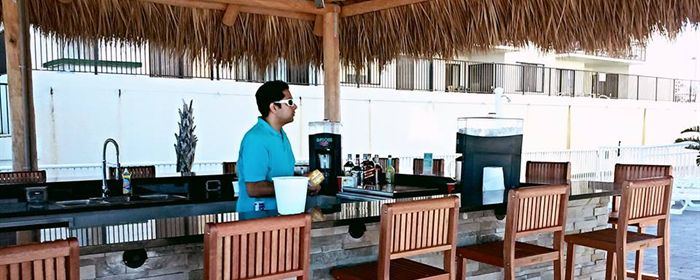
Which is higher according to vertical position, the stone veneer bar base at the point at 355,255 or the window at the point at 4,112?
the window at the point at 4,112

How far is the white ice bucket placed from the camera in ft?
8.73

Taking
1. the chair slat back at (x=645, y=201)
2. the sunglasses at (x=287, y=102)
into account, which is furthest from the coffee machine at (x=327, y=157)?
the chair slat back at (x=645, y=201)

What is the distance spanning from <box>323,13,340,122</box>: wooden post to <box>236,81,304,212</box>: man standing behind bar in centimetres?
343

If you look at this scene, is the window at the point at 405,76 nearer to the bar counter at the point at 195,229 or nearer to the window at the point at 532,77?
the window at the point at 532,77

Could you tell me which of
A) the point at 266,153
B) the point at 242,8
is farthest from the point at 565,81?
the point at 266,153

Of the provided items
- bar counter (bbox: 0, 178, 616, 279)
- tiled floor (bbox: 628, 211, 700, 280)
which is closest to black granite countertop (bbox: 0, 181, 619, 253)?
bar counter (bbox: 0, 178, 616, 279)

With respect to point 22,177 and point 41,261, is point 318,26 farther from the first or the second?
point 41,261

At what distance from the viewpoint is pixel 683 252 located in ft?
21.1

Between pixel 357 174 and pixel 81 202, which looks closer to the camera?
pixel 81 202

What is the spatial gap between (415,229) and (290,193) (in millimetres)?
608

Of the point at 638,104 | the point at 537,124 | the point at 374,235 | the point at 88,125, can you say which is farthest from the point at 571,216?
the point at 638,104

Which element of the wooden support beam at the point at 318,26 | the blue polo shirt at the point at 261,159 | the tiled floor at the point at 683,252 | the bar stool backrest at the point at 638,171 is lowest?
the tiled floor at the point at 683,252

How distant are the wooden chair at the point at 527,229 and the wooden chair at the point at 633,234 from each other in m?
0.42

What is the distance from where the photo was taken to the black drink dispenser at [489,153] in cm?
374
